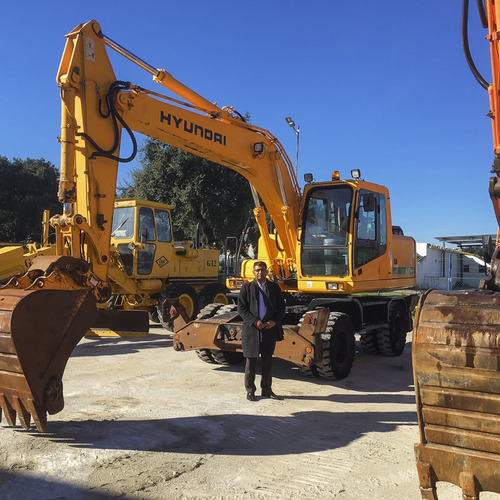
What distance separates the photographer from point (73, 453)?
4508 mm

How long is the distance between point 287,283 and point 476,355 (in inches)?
248

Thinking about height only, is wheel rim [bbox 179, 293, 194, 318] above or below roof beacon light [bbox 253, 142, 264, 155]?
below

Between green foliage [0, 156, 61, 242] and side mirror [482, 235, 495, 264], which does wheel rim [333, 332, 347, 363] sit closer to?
side mirror [482, 235, 495, 264]

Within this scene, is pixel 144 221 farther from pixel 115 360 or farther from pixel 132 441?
pixel 132 441

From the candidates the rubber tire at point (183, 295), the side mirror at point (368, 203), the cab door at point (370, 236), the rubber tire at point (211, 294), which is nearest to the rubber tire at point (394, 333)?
the cab door at point (370, 236)

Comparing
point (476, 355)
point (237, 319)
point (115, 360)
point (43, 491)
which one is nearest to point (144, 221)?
point (115, 360)

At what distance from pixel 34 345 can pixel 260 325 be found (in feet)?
9.16

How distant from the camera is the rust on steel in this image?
282 centimetres

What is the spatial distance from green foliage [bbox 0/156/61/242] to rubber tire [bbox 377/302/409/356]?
27.6 m

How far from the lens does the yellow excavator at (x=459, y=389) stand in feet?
9.27

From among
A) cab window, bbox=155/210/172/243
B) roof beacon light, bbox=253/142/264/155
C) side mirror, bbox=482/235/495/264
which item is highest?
roof beacon light, bbox=253/142/264/155

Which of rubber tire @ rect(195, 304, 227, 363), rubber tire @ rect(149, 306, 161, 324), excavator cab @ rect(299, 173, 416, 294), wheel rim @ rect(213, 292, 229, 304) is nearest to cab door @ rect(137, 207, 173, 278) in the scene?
rubber tire @ rect(149, 306, 161, 324)

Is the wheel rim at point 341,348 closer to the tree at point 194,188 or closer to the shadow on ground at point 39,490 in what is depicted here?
the shadow on ground at point 39,490

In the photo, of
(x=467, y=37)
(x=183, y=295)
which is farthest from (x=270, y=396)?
(x=183, y=295)
